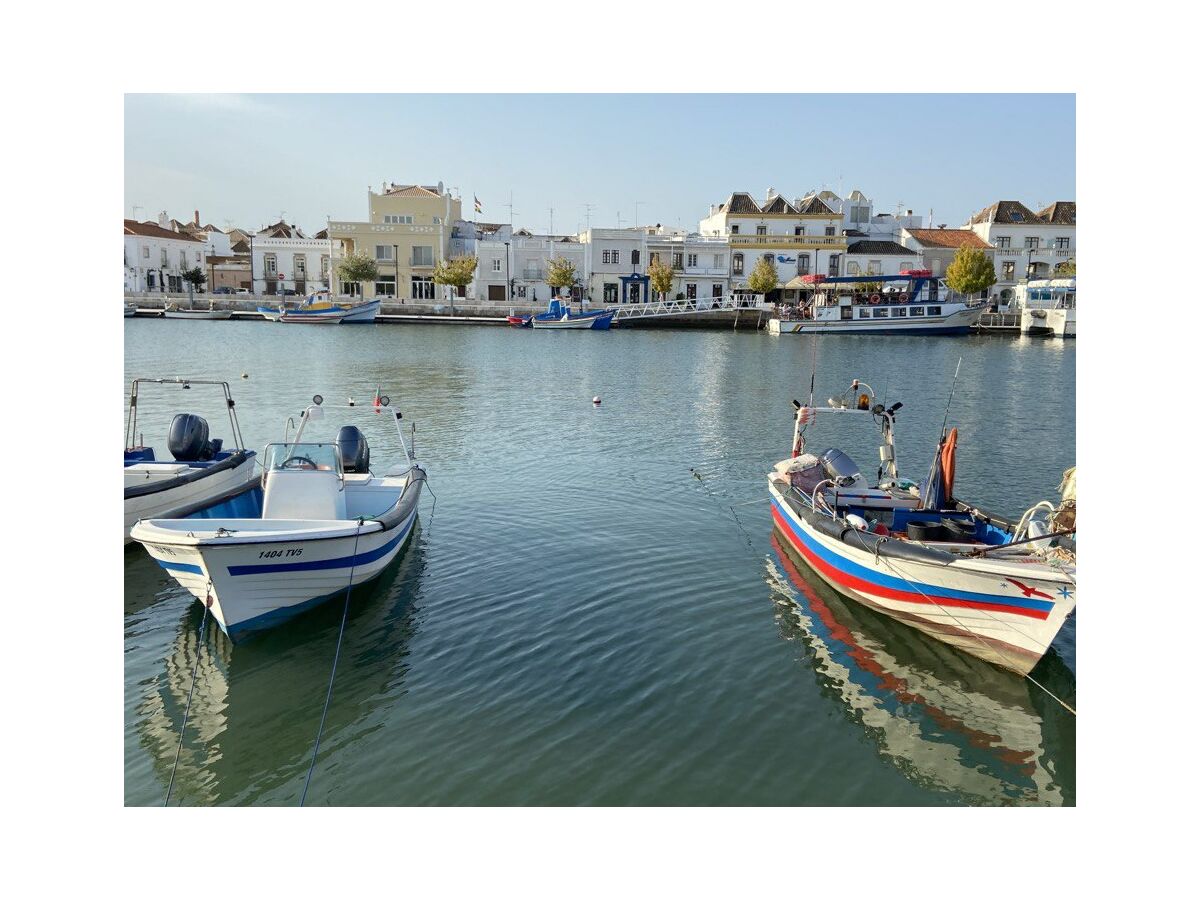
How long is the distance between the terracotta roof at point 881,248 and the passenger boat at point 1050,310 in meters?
14.0

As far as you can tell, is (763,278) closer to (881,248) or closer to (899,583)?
(881,248)

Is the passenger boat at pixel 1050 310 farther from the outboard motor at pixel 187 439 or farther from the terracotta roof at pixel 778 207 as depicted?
the outboard motor at pixel 187 439

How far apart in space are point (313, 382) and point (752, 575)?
986 inches

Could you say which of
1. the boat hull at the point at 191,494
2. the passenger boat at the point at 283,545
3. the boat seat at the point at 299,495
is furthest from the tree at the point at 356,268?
the boat seat at the point at 299,495

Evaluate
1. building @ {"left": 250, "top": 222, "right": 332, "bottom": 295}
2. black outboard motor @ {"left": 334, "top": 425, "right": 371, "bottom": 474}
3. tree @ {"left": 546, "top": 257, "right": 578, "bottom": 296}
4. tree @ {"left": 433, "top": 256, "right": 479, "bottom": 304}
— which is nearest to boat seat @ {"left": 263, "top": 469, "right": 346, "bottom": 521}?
black outboard motor @ {"left": 334, "top": 425, "right": 371, "bottom": 474}

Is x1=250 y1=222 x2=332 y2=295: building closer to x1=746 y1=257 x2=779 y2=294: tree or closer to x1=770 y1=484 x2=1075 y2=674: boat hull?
A: x1=746 y1=257 x2=779 y2=294: tree

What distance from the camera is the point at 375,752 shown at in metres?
7.85

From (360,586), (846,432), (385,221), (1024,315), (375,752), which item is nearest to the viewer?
(375,752)

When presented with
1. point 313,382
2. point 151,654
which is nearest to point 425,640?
point 151,654

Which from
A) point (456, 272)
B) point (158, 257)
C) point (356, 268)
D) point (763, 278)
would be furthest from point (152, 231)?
point (763, 278)

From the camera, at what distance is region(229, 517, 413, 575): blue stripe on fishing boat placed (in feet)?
31.9

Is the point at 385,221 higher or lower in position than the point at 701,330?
higher

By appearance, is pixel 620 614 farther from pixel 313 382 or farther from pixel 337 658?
pixel 313 382

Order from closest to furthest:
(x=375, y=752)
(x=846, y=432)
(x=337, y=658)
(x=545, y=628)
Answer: (x=375, y=752), (x=337, y=658), (x=545, y=628), (x=846, y=432)
